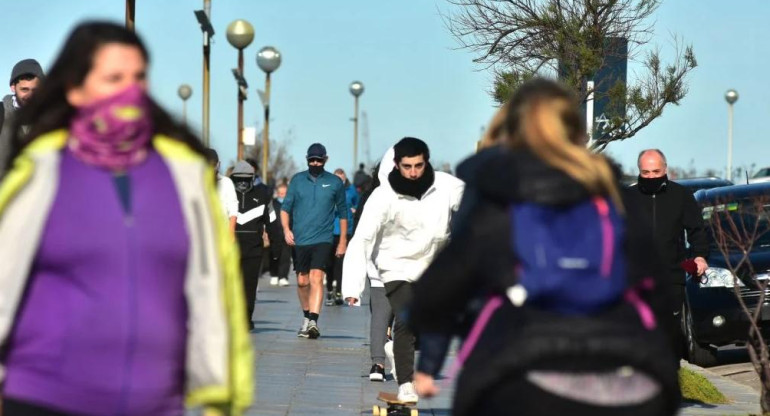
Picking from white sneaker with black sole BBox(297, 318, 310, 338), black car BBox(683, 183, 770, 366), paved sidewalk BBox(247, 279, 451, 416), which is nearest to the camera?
paved sidewalk BBox(247, 279, 451, 416)

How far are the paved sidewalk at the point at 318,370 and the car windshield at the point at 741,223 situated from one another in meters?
2.14

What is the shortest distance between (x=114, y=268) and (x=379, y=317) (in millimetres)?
7652

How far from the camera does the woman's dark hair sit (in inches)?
171

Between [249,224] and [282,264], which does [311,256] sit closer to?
[249,224]

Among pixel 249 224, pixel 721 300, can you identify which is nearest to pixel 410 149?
pixel 721 300

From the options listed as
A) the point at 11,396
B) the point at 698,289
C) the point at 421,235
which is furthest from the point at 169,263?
the point at 698,289

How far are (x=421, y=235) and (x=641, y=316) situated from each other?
20.8 ft

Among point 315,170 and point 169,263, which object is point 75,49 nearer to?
point 169,263

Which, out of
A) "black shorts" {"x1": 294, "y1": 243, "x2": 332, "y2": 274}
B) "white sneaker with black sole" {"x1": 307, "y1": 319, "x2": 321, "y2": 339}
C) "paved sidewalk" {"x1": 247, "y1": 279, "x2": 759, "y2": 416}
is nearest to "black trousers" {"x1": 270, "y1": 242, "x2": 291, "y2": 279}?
"paved sidewalk" {"x1": 247, "y1": 279, "x2": 759, "y2": 416}

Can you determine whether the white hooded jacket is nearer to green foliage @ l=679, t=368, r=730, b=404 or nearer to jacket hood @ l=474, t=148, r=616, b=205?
green foliage @ l=679, t=368, r=730, b=404

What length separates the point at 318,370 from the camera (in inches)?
537

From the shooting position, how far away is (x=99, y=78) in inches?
170

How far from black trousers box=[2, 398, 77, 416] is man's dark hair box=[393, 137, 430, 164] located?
22.3 ft

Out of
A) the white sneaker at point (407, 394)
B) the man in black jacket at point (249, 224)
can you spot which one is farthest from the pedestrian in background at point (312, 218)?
the white sneaker at point (407, 394)
